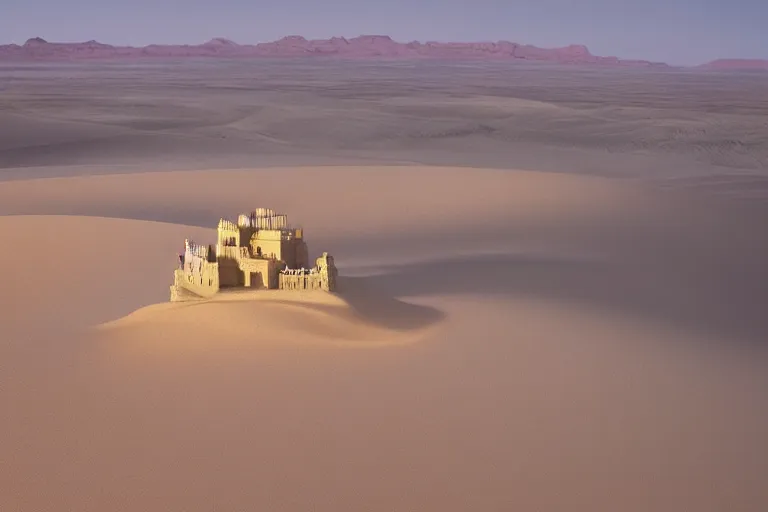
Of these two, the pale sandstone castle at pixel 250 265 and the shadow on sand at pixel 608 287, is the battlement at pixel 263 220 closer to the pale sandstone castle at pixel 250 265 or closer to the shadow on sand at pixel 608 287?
the pale sandstone castle at pixel 250 265

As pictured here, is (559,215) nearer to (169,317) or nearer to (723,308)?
(723,308)

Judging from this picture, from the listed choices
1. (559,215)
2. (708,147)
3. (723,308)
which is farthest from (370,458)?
(708,147)

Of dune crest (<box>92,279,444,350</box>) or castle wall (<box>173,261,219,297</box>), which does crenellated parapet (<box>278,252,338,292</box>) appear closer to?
dune crest (<box>92,279,444,350</box>)

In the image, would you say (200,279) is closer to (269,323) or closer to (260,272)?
(260,272)

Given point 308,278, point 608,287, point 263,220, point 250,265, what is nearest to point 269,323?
point 308,278

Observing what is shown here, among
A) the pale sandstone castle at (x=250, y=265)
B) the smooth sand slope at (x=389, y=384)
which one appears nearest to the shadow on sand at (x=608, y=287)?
the smooth sand slope at (x=389, y=384)

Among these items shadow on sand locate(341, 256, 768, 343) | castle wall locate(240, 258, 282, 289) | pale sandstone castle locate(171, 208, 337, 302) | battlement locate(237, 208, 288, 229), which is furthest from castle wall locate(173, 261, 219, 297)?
shadow on sand locate(341, 256, 768, 343)
